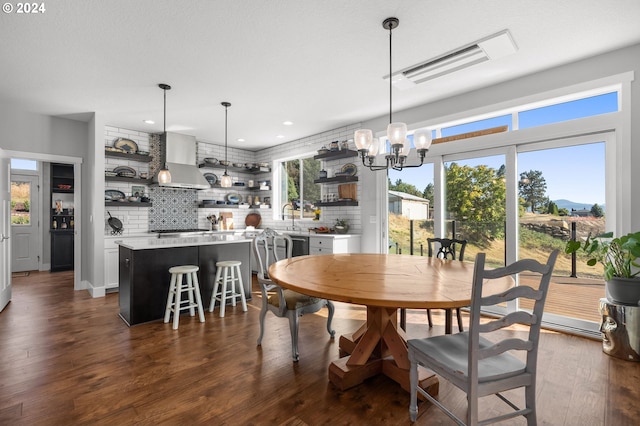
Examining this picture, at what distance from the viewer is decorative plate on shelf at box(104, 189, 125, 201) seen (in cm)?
507

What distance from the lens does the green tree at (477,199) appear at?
366 centimetres

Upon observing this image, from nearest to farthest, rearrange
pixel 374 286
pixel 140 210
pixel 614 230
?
pixel 374 286, pixel 614 230, pixel 140 210

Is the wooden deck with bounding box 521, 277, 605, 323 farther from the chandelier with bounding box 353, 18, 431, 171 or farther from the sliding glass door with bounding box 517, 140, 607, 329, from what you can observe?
the chandelier with bounding box 353, 18, 431, 171

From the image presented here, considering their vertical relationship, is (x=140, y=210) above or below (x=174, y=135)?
below

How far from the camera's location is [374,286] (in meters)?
1.74

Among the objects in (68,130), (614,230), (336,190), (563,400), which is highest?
(68,130)

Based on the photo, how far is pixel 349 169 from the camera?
512 cm

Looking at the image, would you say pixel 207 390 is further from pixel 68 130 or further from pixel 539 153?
pixel 68 130

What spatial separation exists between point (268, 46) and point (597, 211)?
344 cm

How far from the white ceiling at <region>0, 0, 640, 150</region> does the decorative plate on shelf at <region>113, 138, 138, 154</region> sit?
96 cm

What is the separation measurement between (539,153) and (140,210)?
589cm

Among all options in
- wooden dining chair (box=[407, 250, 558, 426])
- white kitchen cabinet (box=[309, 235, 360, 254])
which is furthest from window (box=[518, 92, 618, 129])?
white kitchen cabinet (box=[309, 235, 360, 254])

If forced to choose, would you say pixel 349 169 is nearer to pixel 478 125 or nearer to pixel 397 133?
pixel 478 125

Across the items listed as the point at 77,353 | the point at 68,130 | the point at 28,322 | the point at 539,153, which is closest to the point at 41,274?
the point at 68,130
